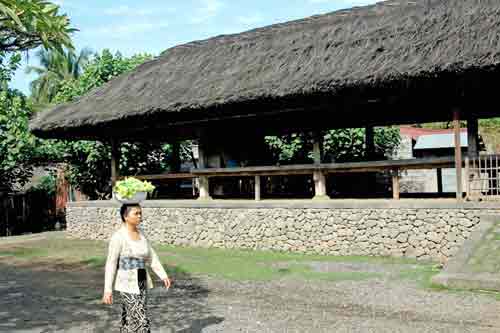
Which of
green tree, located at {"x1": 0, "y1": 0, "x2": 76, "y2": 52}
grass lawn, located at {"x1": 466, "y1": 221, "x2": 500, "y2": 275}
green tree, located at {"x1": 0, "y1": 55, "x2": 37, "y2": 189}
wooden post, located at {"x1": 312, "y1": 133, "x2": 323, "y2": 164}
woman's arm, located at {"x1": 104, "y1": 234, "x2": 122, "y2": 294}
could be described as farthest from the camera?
green tree, located at {"x1": 0, "y1": 55, "x2": 37, "y2": 189}

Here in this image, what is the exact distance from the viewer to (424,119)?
541 inches

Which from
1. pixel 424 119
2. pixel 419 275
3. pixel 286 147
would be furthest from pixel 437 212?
pixel 286 147

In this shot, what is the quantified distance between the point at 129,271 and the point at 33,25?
283cm

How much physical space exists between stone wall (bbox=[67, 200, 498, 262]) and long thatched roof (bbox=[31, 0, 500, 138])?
2.03 m

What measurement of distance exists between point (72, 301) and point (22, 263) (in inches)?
189

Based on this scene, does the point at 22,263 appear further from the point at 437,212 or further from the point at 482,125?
the point at 482,125

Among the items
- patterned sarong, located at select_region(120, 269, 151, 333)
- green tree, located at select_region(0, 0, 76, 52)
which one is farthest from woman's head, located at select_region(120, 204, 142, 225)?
green tree, located at select_region(0, 0, 76, 52)

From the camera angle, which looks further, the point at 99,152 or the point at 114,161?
the point at 99,152

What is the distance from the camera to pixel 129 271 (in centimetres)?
486

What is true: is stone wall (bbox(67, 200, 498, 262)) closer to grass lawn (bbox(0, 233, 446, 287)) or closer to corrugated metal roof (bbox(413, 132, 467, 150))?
grass lawn (bbox(0, 233, 446, 287))

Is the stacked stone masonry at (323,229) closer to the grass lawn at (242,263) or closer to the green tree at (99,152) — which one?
the grass lawn at (242,263)

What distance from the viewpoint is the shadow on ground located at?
6098mm

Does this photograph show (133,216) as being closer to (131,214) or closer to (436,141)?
(131,214)

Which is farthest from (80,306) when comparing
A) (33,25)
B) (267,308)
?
(33,25)
